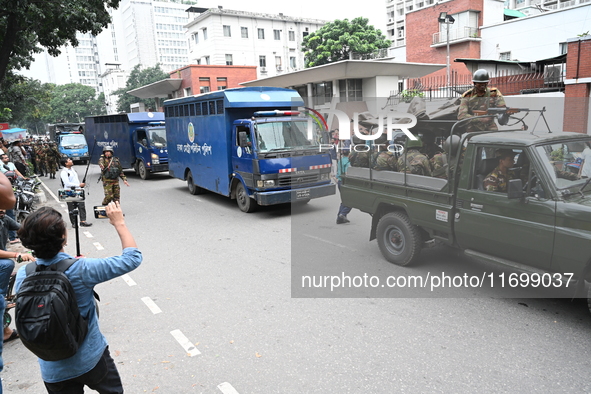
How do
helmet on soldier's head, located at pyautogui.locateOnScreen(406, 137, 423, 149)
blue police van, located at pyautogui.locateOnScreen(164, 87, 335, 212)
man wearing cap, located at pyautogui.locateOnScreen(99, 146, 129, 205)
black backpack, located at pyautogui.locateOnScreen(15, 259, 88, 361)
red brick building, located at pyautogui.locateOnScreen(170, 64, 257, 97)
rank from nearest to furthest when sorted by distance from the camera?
black backpack, located at pyautogui.locateOnScreen(15, 259, 88, 361)
helmet on soldier's head, located at pyautogui.locateOnScreen(406, 137, 423, 149)
blue police van, located at pyautogui.locateOnScreen(164, 87, 335, 212)
man wearing cap, located at pyautogui.locateOnScreen(99, 146, 129, 205)
red brick building, located at pyautogui.locateOnScreen(170, 64, 257, 97)

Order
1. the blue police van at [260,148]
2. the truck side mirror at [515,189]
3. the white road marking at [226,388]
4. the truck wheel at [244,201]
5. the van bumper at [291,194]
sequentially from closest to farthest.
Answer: the white road marking at [226,388]
the truck side mirror at [515,189]
the van bumper at [291,194]
the blue police van at [260,148]
the truck wheel at [244,201]

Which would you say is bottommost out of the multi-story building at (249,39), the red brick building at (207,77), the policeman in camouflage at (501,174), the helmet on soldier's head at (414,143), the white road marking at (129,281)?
the white road marking at (129,281)

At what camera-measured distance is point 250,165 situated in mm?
9969

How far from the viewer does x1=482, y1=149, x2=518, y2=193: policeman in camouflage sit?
4.79m

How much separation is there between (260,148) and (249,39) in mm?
49849

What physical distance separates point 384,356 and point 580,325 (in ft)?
7.10

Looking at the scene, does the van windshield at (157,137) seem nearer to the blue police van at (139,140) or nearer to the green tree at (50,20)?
the blue police van at (139,140)

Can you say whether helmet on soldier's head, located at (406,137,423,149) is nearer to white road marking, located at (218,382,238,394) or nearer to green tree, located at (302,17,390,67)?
white road marking, located at (218,382,238,394)

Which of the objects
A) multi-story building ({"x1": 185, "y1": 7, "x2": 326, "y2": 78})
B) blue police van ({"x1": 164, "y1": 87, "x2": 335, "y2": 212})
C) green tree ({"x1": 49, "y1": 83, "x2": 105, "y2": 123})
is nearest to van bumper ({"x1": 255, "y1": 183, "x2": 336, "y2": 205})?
blue police van ({"x1": 164, "y1": 87, "x2": 335, "y2": 212})

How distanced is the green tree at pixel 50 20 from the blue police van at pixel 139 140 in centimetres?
492

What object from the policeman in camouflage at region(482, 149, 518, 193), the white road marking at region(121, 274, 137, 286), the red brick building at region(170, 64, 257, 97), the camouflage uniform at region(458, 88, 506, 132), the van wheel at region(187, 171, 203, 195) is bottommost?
the white road marking at region(121, 274, 137, 286)

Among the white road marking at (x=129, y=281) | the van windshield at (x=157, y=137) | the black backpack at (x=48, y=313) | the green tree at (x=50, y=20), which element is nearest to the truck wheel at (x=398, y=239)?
the white road marking at (x=129, y=281)

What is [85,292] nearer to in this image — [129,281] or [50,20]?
[129,281]

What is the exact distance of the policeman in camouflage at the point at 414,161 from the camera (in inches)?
232
